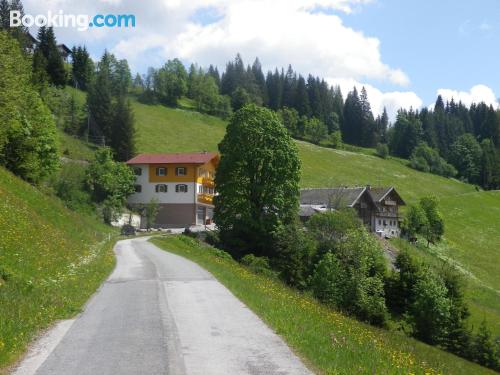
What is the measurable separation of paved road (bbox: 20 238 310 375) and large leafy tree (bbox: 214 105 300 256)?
29671 mm

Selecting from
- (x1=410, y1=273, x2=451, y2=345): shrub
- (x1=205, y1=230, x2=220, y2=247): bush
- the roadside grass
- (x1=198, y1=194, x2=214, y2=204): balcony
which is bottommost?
(x1=410, y1=273, x2=451, y2=345): shrub

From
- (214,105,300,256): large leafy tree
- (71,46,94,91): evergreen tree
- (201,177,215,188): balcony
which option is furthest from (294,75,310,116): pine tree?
(214,105,300,256): large leafy tree

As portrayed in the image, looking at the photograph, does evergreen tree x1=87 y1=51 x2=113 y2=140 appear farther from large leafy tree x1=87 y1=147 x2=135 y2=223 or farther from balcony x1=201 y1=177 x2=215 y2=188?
large leafy tree x1=87 y1=147 x2=135 y2=223

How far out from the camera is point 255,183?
5134cm

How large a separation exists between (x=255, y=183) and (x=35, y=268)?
109ft

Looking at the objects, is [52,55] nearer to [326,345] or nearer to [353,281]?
[353,281]

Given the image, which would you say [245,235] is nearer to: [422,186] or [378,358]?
[378,358]

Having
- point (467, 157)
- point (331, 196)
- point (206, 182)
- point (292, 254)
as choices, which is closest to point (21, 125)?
point (292, 254)

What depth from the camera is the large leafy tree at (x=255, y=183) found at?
163 ft

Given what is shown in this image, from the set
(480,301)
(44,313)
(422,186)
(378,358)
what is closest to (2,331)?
(44,313)

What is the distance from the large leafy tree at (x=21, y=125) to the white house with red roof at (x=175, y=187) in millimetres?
27018

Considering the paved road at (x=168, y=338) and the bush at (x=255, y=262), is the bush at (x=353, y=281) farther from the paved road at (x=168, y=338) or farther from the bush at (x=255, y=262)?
the paved road at (x=168, y=338)

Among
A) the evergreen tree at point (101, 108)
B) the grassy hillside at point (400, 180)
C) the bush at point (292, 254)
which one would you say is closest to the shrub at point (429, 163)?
the grassy hillside at point (400, 180)

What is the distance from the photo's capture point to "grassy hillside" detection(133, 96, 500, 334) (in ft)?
249
